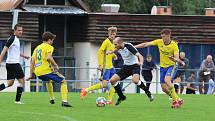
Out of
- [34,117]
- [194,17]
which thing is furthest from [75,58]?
[34,117]

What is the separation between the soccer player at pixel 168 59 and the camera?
69.8 feet

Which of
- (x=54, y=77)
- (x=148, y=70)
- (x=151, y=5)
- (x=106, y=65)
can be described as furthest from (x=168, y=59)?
(x=151, y=5)

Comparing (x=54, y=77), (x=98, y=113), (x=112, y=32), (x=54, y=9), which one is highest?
(x=54, y=9)

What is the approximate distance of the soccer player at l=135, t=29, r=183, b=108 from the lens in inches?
837

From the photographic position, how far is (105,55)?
2350cm

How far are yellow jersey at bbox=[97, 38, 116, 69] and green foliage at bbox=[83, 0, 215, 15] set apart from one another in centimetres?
3944

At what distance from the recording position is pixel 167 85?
2145cm

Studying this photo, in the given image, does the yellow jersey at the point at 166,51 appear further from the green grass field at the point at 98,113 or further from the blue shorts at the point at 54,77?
the blue shorts at the point at 54,77

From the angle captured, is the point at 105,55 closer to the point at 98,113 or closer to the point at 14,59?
the point at 14,59

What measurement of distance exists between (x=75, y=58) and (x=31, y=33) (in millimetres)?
4076

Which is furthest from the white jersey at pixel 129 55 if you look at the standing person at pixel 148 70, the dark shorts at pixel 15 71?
the standing person at pixel 148 70

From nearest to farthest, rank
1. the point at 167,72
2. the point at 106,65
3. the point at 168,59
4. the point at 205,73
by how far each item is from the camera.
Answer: the point at 167,72, the point at 168,59, the point at 106,65, the point at 205,73

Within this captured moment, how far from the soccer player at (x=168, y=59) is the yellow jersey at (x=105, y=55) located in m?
1.56

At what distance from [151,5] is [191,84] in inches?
1145
